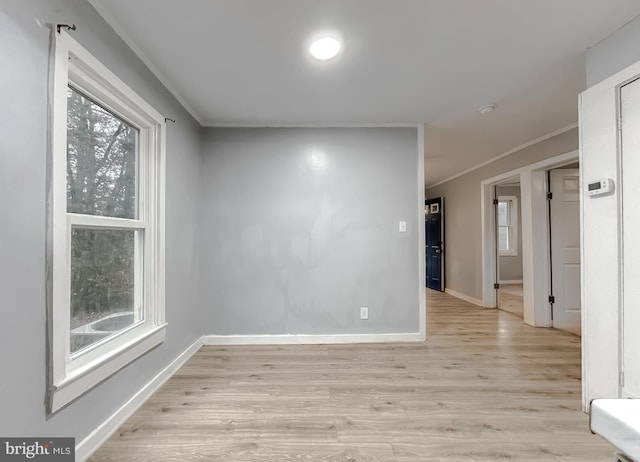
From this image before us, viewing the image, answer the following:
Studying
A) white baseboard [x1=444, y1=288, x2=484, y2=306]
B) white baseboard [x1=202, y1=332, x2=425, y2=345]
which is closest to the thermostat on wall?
white baseboard [x1=202, y1=332, x2=425, y2=345]

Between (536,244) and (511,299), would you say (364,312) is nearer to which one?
(536,244)

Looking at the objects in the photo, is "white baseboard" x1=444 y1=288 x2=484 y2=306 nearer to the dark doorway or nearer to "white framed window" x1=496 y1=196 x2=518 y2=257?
the dark doorway

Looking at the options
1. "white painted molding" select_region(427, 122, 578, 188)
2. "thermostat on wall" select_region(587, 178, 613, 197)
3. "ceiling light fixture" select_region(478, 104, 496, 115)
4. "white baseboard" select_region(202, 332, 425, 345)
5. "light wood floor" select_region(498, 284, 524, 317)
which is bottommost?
"light wood floor" select_region(498, 284, 524, 317)

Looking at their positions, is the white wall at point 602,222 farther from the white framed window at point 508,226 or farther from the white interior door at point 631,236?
the white framed window at point 508,226

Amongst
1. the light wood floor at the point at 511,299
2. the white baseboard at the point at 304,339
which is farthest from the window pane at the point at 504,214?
the white baseboard at the point at 304,339

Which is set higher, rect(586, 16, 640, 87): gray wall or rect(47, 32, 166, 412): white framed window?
rect(586, 16, 640, 87): gray wall

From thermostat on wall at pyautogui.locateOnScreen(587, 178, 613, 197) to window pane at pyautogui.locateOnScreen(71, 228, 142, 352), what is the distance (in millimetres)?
2924

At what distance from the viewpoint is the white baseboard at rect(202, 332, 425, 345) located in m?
3.04

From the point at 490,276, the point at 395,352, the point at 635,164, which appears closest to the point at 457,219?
the point at 490,276

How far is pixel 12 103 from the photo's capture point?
1091 millimetres

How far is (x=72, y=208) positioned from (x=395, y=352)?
8.89 ft

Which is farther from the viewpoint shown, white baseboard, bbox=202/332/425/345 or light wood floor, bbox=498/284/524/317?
light wood floor, bbox=498/284/524/317

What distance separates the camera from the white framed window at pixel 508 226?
738 cm

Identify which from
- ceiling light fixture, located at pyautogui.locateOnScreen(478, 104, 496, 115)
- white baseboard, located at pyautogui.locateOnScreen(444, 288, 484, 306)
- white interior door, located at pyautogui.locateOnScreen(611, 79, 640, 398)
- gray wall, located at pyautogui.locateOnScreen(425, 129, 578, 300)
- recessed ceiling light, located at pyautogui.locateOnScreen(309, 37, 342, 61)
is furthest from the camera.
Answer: white baseboard, located at pyautogui.locateOnScreen(444, 288, 484, 306)
